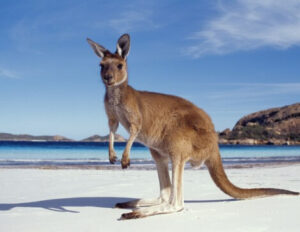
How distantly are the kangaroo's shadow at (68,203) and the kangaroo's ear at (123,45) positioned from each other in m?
1.80

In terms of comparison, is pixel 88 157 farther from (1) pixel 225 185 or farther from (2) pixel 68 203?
(1) pixel 225 185

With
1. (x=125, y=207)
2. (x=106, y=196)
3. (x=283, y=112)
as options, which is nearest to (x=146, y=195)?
(x=106, y=196)

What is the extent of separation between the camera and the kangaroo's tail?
13.5 feet

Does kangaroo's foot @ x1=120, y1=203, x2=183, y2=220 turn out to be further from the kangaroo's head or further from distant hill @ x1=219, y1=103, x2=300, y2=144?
distant hill @ x1=219, y1=103, x2=300, y2=144

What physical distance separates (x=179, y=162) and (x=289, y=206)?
50.4 inches

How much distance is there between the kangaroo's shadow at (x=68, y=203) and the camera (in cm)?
439

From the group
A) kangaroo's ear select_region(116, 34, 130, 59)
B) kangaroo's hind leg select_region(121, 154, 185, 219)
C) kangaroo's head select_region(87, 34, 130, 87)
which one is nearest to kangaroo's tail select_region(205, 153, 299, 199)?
kangaroo's hind leg select_region(121, 154, 185, 219)

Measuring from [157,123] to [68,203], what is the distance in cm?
171

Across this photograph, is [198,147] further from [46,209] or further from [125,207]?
[46,209]

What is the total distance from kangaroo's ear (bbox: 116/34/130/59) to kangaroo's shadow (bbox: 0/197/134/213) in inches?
70.7

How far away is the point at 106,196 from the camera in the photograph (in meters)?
5.26

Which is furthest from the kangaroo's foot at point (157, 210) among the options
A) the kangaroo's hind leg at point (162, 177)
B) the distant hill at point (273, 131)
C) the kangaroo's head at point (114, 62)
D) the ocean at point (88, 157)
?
the distant hill at point (273, 131)

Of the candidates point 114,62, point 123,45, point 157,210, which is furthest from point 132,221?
point 123,45

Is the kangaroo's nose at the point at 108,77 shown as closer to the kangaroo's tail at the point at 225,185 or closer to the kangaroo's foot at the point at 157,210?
the kangaroo's foot at the point at 157,210
